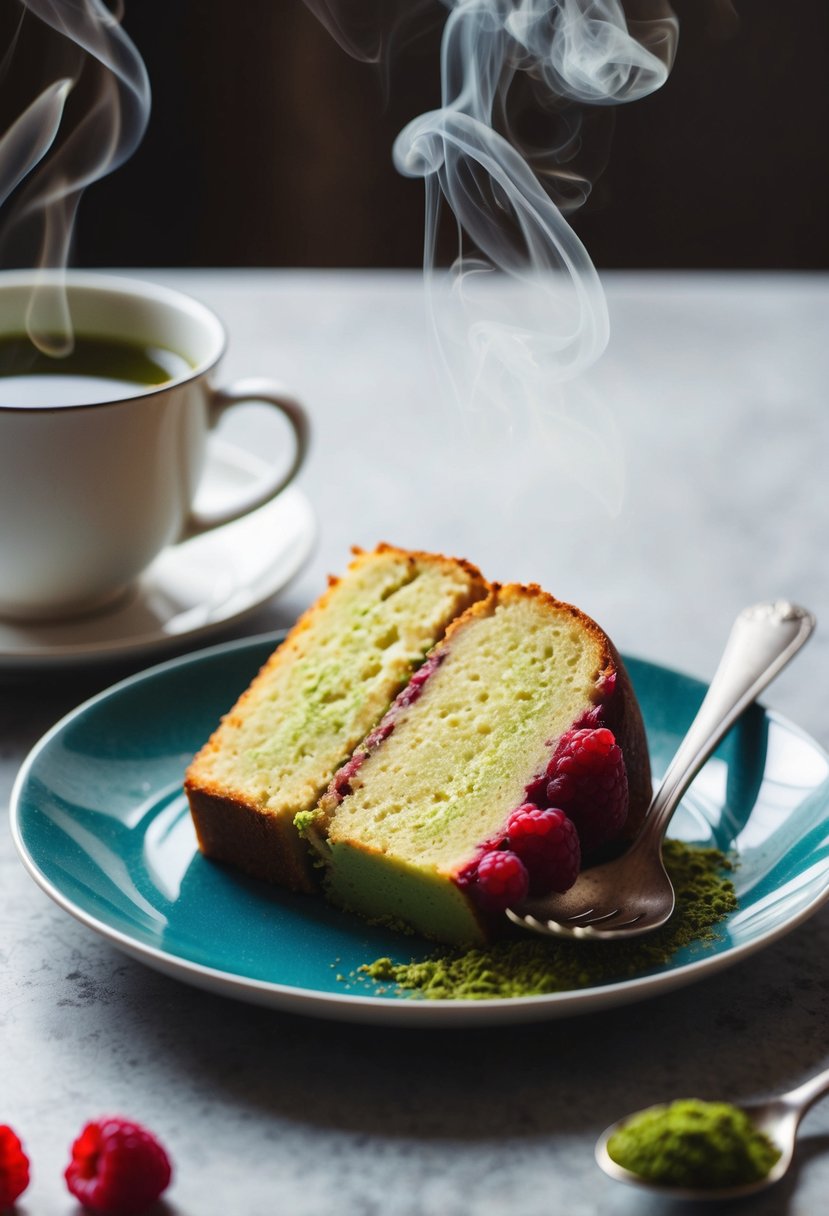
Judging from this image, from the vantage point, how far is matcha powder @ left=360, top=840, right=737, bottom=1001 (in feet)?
4.63

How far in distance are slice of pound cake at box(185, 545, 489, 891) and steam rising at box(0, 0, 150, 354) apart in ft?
2.33

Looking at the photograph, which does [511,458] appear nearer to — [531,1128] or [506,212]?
[506,212]

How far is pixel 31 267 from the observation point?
2.33 meters

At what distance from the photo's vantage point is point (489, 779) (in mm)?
1672

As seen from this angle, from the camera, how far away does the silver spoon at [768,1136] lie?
1.18 m

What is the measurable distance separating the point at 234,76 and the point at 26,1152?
4404mm

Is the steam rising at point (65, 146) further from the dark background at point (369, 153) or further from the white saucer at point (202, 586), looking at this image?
the dark background at point (369, 153)

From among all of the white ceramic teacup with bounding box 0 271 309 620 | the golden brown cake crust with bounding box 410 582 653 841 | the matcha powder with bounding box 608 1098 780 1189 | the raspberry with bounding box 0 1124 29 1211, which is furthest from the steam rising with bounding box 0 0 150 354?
the matcha powder with bounding box 608 1098 780 1189

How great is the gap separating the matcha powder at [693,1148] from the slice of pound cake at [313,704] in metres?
0.55

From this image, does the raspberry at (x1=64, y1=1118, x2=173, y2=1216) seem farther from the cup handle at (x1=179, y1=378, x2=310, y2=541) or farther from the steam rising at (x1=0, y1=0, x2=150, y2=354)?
the steam rising at (x1=0, y1=0, x2=150, y2=354)

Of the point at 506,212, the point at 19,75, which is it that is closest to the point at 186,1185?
the point at 506,212

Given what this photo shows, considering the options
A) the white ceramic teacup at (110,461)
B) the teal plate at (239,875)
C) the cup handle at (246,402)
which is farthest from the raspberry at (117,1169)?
the cup handle at (246,402)

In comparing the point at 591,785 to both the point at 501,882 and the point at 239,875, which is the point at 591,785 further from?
the point at 239,875

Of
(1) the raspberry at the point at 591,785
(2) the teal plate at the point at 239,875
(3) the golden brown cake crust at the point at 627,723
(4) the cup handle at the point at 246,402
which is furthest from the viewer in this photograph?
(4) the cup handle at the point at 246,402
